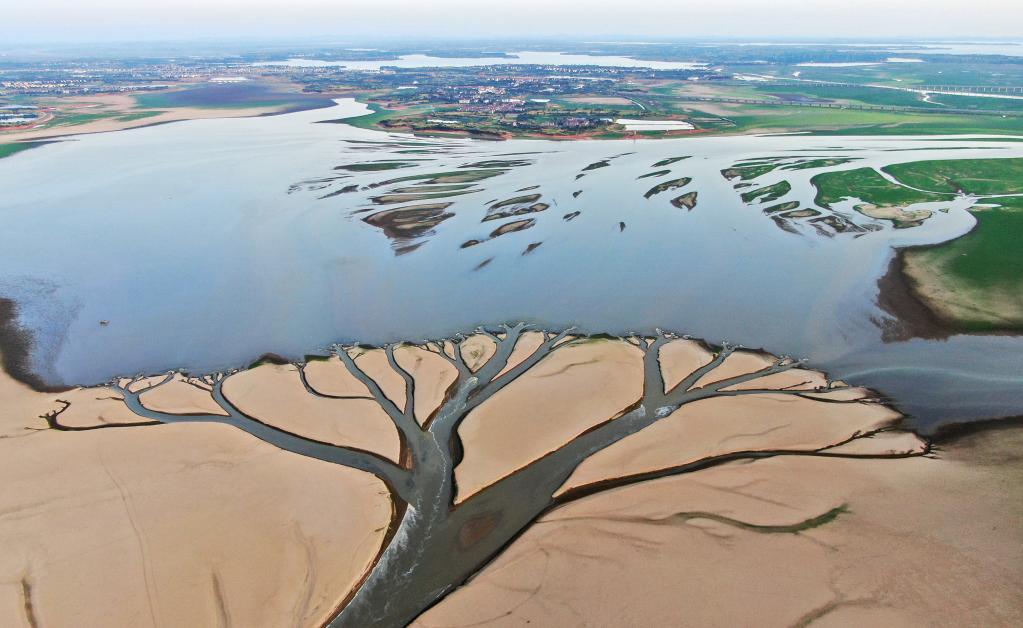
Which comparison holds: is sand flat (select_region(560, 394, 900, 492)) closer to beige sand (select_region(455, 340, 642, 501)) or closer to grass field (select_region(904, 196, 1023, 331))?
beige sand (select_region(455, 340, 642, 501))

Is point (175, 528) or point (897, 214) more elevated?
point (897, 214)

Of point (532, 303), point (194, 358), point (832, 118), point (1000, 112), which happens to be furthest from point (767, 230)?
point (1000, 112)

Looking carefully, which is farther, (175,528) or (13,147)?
(13,147)

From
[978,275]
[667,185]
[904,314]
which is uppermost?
[667,185]

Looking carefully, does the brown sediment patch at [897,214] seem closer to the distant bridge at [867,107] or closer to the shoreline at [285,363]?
the shoreline at [285,363]

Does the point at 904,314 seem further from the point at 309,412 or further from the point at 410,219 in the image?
the point at 410,219

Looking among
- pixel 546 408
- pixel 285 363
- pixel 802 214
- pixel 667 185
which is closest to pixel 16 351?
pixel 285 363

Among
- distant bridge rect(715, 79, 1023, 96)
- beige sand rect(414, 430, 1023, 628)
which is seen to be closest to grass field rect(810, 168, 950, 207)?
beige sand rect(414, 430, 1023, 628)
